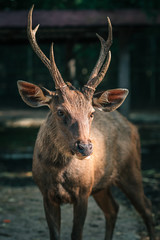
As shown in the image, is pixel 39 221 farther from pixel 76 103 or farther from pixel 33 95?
pixel 76 103

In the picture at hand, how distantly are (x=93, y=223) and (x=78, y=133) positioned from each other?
2.18 meters

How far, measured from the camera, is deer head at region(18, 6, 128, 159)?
3.55m


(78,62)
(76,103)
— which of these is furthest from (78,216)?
(78,62)

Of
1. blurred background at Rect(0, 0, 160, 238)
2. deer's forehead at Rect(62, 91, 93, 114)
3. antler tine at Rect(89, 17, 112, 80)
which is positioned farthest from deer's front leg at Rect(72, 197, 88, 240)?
blurred background at Rect(0, 0, 160, 238)

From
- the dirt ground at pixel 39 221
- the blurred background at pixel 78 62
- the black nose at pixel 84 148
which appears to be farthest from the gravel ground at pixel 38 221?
the black nose at pixel 84 148

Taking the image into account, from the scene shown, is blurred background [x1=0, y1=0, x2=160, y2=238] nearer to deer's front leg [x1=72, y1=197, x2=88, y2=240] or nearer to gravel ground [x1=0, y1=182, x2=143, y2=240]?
gravel ground [x1=0, y1=182, x2=143, y2=240]

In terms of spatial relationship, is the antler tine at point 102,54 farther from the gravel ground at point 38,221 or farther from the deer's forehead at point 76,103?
the gravel ground at point 38,221

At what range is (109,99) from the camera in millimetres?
4227

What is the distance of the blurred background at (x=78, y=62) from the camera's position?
29.6 ft

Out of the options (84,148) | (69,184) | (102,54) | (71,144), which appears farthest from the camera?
(102,54)

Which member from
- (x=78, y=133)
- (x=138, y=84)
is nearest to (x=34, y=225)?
(x=78, y=133)

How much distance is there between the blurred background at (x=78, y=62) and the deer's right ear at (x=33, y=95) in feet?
7.54

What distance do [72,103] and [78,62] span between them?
15382 mm

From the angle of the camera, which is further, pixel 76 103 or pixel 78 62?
pixel 78 62
